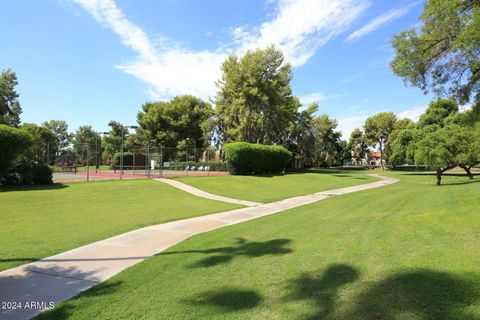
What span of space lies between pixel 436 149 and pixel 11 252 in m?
23.0

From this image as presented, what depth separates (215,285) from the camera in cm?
444

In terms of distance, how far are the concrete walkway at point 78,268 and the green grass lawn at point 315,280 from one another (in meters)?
0.34

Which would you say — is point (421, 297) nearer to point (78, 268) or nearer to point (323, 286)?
point (323, 286)

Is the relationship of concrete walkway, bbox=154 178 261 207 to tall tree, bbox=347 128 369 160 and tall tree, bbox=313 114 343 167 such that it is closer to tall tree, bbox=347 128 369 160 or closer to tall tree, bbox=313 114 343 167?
tall tree, bbox=313 114 343 167

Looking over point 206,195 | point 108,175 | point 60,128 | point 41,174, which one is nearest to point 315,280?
point 206,195

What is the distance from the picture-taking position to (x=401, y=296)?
350 cm

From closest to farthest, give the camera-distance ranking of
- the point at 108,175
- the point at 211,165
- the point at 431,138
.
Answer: the point at 431,138, the point at 108,175, the point at 211,165

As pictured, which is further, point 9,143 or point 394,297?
point 9,143

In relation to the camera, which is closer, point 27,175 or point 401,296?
point 401,296

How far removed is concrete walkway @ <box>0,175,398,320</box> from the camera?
169 inches

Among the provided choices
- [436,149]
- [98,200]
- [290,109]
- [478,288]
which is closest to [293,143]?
[290,109]

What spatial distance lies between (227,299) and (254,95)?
3465 centimetres

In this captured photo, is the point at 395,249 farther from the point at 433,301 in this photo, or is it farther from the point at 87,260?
the point at 87,260

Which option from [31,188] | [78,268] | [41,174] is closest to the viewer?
[78,268]
